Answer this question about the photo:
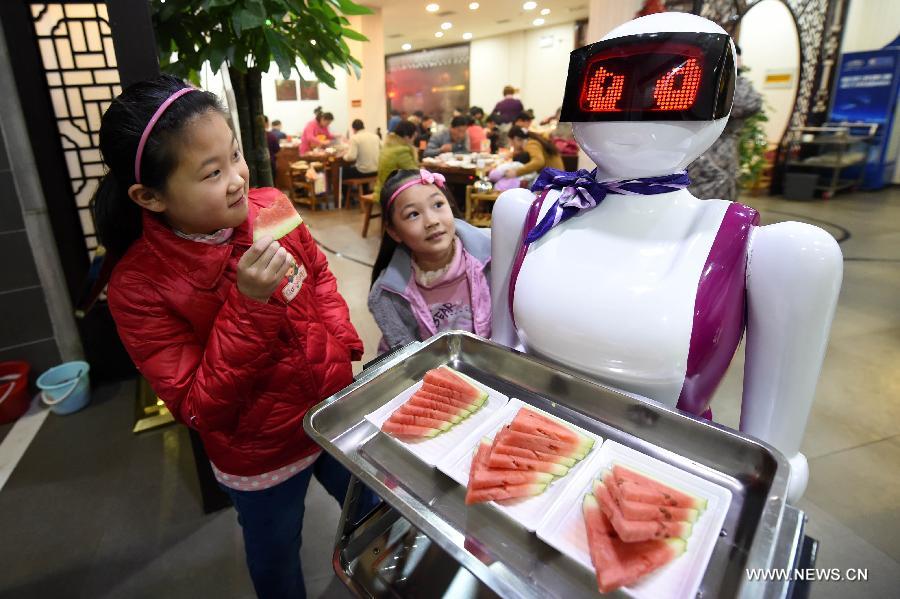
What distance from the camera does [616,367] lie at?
103 centimetres

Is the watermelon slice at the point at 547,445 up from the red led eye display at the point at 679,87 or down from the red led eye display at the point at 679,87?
down

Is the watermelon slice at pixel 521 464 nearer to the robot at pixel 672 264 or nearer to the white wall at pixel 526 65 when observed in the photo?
the robot at pixel 672 264

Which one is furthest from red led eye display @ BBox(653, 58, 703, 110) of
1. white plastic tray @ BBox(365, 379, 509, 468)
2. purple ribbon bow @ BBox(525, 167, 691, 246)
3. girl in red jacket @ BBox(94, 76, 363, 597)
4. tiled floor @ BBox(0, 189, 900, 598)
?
tiled floor @ BBox(0, 189, 900, 598)

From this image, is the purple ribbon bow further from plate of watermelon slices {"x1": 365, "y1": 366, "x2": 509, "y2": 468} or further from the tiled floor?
the tiled floor

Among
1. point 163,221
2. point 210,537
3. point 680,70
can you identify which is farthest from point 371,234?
point 680,70

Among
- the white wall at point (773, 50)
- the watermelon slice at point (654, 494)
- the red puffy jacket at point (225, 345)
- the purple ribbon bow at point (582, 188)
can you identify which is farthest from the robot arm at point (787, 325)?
the white wall at point (773, 50)

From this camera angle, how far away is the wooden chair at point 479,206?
5.90m

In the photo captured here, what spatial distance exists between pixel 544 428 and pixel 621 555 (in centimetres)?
27

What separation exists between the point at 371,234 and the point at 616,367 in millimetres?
6302

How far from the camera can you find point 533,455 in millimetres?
906

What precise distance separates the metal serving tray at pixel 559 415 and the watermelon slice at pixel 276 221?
14.3 inches

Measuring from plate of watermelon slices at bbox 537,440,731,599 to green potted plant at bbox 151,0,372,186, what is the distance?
178 cm

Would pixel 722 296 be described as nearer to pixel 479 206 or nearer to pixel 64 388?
pixel 64 388

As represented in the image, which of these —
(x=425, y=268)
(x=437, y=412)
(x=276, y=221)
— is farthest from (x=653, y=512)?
(x=425, y=268)
